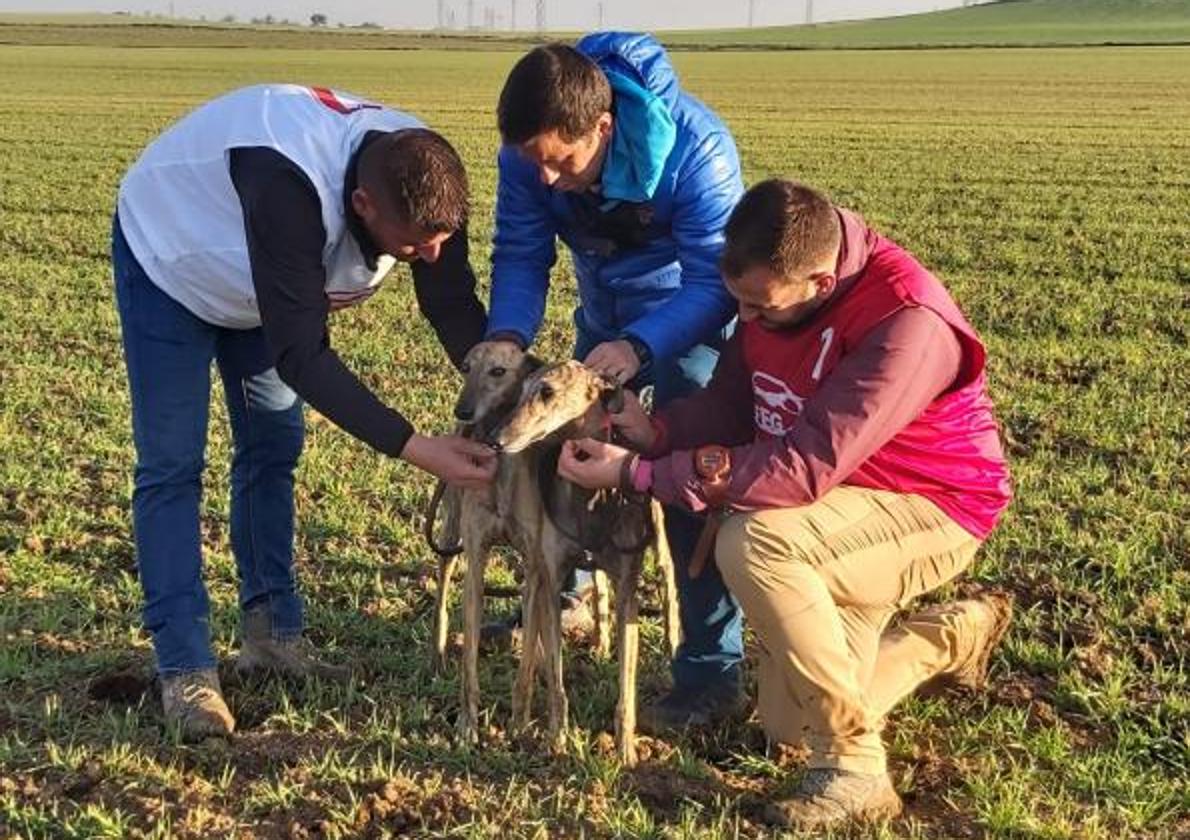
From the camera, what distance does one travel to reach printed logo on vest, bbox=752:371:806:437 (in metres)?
4.64

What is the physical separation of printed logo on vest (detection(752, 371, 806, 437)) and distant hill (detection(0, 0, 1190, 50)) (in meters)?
104

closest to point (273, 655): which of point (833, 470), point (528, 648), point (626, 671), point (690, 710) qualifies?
point (528, 648)

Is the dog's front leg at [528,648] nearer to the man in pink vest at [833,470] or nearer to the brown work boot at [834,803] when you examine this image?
the man in pink vest at [833,470]

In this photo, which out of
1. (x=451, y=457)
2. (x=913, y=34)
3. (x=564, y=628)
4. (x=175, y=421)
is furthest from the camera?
(x=913, y=34)

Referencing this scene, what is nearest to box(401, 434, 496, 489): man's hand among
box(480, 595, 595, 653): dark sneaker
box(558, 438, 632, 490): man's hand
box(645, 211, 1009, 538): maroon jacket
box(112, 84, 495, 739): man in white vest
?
box(112, 84, 495, 739): man in white vest

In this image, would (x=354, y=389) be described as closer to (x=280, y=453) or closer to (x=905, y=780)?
(x=280, y=453)

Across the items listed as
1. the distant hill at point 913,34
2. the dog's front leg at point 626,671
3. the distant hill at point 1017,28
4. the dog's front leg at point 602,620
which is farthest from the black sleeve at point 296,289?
the distant hill at point 1017,28

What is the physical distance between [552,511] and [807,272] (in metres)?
1.30

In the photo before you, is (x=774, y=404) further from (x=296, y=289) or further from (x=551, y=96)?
(x=296, y=289)

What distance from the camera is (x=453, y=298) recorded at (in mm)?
5328

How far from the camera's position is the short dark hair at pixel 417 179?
4.27 meters

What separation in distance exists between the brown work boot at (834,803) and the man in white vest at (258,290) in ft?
5.09

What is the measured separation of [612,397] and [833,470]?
0.90 m

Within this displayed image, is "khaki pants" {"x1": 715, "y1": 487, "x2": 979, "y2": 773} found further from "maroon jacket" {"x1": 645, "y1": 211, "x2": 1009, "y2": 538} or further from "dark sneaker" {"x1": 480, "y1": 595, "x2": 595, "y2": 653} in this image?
"dark sneaker" {"x1": 480, "y1": 595, "x2": 595, "y2": 653}
